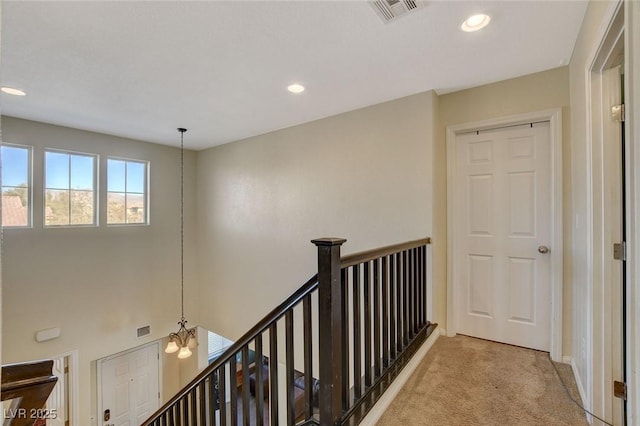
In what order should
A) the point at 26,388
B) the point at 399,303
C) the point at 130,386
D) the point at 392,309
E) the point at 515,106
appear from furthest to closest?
the point at 130,386, the point at 515,106, the point at 399,303, the point at 392,309, the point at 26,388

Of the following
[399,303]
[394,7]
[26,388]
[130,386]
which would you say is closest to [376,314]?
[399,303]

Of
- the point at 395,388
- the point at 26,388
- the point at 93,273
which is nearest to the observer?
the point at 26,388

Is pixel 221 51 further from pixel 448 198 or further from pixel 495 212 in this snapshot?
pixel 495 212

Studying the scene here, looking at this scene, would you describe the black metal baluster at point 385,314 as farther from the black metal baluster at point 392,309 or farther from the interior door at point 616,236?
the interior door at point 616,236

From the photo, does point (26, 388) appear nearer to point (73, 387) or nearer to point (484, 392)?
point (484, 392)

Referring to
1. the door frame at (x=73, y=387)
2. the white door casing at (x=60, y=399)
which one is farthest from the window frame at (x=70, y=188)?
the white door casing at (x=60, y=399)

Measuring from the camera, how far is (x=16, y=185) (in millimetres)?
4004

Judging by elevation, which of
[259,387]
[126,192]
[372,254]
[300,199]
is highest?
[126,192]

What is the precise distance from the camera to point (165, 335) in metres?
5.49

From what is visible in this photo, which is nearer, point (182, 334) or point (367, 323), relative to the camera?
point (367, 323)

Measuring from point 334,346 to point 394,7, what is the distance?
2024 mm

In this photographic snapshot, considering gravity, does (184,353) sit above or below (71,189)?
below

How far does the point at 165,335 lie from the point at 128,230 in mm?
1922

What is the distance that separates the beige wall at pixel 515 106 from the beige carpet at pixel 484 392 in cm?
44
